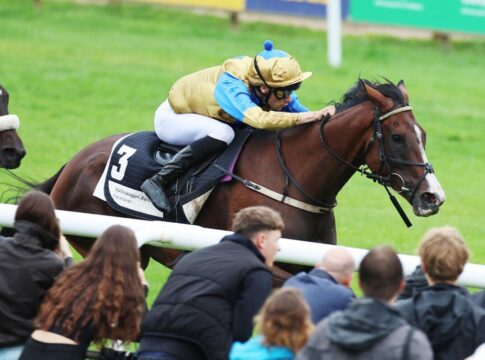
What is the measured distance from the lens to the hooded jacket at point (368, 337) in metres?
4.80

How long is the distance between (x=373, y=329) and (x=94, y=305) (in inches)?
52.3

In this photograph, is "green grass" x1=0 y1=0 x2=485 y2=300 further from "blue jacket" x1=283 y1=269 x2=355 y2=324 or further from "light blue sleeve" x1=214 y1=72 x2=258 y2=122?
"blue jacket" x1=283 y1=269 x2=355 y2=324

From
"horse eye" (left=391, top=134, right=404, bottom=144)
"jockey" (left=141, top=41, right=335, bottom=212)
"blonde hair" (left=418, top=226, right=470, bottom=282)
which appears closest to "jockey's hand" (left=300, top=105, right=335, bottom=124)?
"jockey" (left=141, top=41, right=335, bottom=212)

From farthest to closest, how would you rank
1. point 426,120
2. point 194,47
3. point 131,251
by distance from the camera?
1. point 194,47
2. point 426,120
3. point 131,251

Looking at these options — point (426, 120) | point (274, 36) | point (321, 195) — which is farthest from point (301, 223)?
point (274, 36)

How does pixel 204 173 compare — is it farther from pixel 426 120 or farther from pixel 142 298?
pixel 426 120

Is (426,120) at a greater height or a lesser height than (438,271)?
lesser

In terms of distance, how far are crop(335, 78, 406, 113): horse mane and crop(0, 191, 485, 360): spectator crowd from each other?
2.35 metres

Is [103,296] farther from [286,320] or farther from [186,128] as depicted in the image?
[186,128]

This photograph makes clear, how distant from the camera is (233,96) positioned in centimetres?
820

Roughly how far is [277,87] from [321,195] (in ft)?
2.56

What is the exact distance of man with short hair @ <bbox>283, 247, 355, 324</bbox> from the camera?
552 centimetres

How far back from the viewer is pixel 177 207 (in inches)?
327

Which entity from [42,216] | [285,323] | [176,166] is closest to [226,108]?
[176,166]
